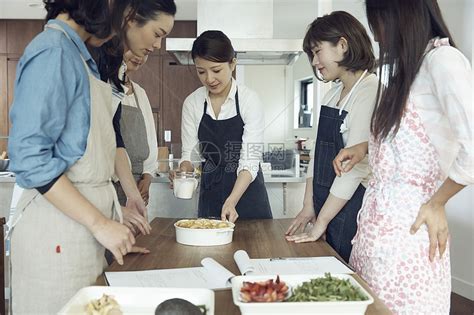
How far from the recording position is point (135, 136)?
222 centimetres

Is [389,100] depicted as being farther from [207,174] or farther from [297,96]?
[297,96]

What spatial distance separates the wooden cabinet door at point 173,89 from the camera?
21.0ft

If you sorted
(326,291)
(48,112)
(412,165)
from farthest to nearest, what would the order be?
1. (412,165)
2. (48,112)
3. (326,291)

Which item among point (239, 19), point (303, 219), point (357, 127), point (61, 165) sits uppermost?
point (239, 19)

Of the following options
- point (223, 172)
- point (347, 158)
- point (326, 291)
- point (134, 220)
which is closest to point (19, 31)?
point (223, 172)

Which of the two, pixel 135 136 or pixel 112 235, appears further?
pixel 135 136

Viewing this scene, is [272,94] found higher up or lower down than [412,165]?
higher up

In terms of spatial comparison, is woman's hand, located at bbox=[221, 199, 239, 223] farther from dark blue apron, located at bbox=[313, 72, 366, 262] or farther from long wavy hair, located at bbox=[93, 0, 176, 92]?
long wavy hair, located at bbox=[93, 0, 176, 92]

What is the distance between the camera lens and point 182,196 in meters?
1.87

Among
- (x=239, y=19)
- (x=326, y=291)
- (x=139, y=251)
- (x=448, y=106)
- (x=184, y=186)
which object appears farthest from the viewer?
(x=239, y=19)

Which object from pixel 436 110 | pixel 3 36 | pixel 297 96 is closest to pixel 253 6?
pixel 297 96

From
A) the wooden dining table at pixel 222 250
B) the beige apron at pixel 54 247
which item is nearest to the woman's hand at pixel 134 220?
the wooden dining table at pixel 222 250

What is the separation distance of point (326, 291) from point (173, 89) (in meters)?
5.84

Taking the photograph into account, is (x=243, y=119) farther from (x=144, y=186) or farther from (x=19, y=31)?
(x=19, y=31)
